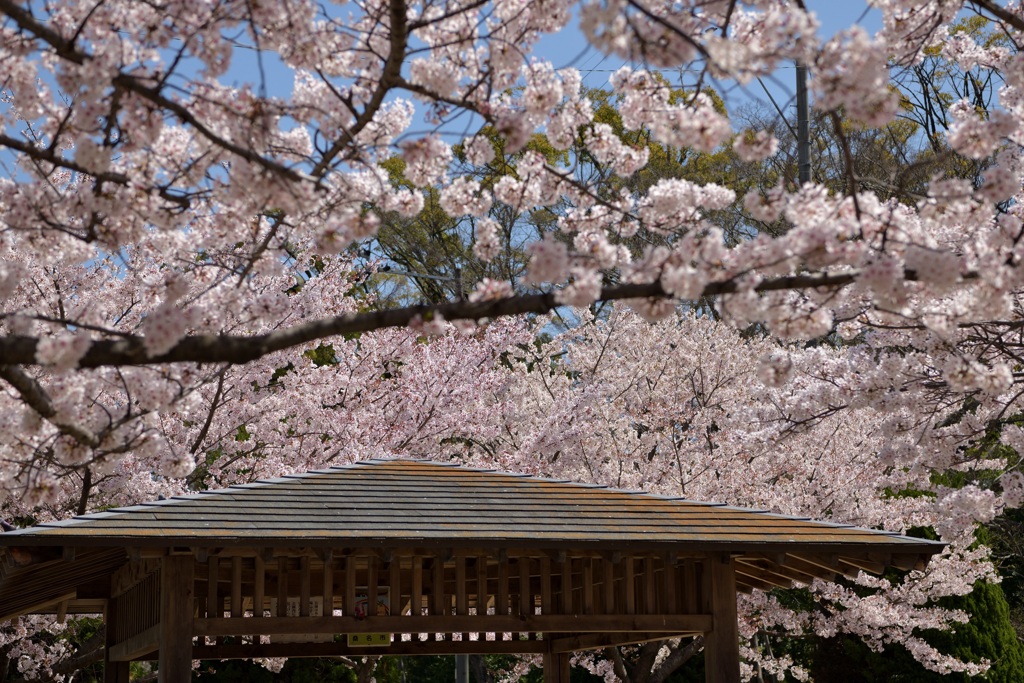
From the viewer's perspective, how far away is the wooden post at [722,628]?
7.12 meters

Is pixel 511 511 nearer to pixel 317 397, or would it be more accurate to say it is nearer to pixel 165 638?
pixel 165 638

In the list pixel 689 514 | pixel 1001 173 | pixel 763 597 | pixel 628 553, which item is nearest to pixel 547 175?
pixel 1001 173

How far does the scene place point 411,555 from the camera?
22.5 ft

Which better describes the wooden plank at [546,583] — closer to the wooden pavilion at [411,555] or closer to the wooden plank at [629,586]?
the wooden pavilion at [411,555]

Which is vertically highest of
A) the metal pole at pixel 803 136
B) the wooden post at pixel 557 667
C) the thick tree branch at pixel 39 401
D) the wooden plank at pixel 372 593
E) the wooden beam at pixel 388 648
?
the metal pole at pixel 803 136

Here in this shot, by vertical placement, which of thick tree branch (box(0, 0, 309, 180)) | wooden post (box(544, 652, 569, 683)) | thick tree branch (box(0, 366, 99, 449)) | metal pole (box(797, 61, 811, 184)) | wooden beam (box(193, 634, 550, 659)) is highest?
metal pole (box(797, 61, 811, 184))

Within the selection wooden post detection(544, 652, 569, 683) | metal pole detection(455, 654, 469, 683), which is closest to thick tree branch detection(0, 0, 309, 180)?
wooden post detection(544, 652, 569, 683)

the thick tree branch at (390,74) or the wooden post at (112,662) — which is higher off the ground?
the thick tree branch at (390,74)

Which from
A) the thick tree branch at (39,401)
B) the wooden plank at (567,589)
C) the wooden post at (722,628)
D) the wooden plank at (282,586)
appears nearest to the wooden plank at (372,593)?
the wooden plank at (282,586)

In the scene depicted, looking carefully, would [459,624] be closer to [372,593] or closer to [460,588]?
[460,588]

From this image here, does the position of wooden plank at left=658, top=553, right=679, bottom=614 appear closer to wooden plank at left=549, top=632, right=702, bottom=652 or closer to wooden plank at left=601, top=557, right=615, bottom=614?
wooden plank at left=601, top=557, right=615, bottom=614

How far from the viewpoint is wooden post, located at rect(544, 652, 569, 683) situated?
9.34m

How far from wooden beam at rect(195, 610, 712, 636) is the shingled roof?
0.61 m

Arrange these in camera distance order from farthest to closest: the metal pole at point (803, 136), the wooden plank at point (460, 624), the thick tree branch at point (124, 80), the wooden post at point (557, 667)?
the metal pole at point (803, 136) → the wooden post at point (557, 667) → the wooden plank at point (460, 624) → the thick tree branch at point (124, 80)
